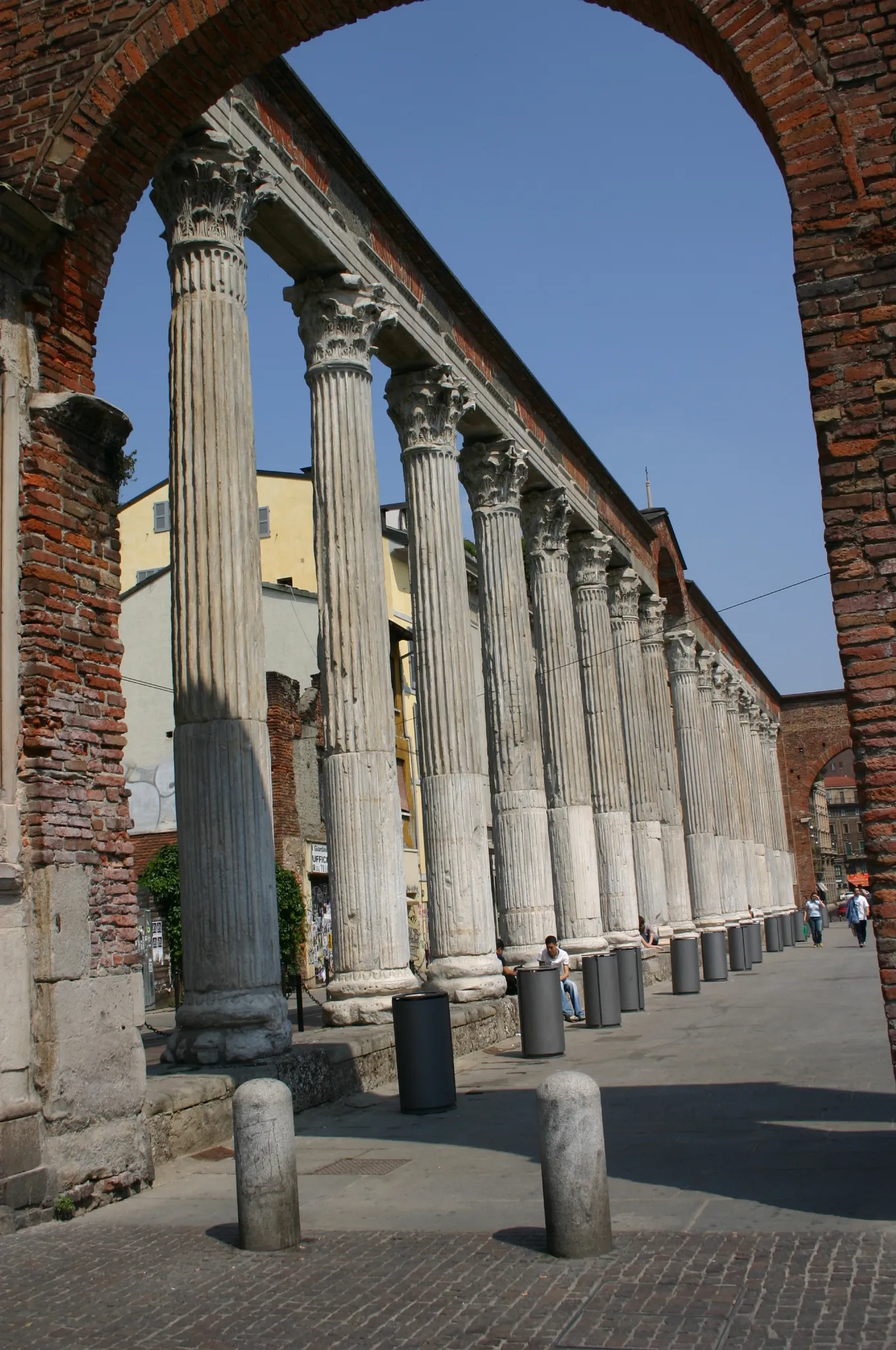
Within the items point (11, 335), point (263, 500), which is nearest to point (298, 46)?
point (11, 335)

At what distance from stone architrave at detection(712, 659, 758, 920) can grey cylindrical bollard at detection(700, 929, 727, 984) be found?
1237cm

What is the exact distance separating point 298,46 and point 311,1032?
8833 mm

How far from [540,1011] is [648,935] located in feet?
43.5

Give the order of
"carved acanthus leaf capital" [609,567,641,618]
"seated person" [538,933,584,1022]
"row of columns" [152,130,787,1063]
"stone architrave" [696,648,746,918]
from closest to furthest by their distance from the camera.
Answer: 1. "row of columns" [152,130,787,1063]
2. "seated person" [538,933,584,1022]
3. "carved acanthus leaf capital" [609,567,641,618]
4. "stone architrave" [696,648,746,918]

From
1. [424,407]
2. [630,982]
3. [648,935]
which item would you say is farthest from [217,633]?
[648,935]

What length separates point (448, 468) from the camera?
16.8 metres

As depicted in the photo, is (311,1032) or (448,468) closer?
(311,1032)

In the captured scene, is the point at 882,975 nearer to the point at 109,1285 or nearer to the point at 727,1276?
the point at 727,1276

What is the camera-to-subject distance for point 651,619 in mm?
30891

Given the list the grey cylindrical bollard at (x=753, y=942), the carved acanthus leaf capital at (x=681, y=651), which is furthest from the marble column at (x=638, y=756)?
the carved acanthus leaf capital at (x=681, y=651)

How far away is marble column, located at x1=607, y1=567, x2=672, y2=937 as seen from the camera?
27031 millimetres

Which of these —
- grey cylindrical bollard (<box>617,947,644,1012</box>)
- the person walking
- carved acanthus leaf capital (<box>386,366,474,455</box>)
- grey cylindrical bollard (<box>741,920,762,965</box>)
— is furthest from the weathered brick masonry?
the person walking

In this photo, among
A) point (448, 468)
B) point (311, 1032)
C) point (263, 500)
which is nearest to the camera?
point (311, 1032)

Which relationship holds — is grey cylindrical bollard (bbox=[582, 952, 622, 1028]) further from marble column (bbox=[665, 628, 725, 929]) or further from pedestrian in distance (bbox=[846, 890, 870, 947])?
pedestrian in distance (bbox=[846, 890, 870, 947])
